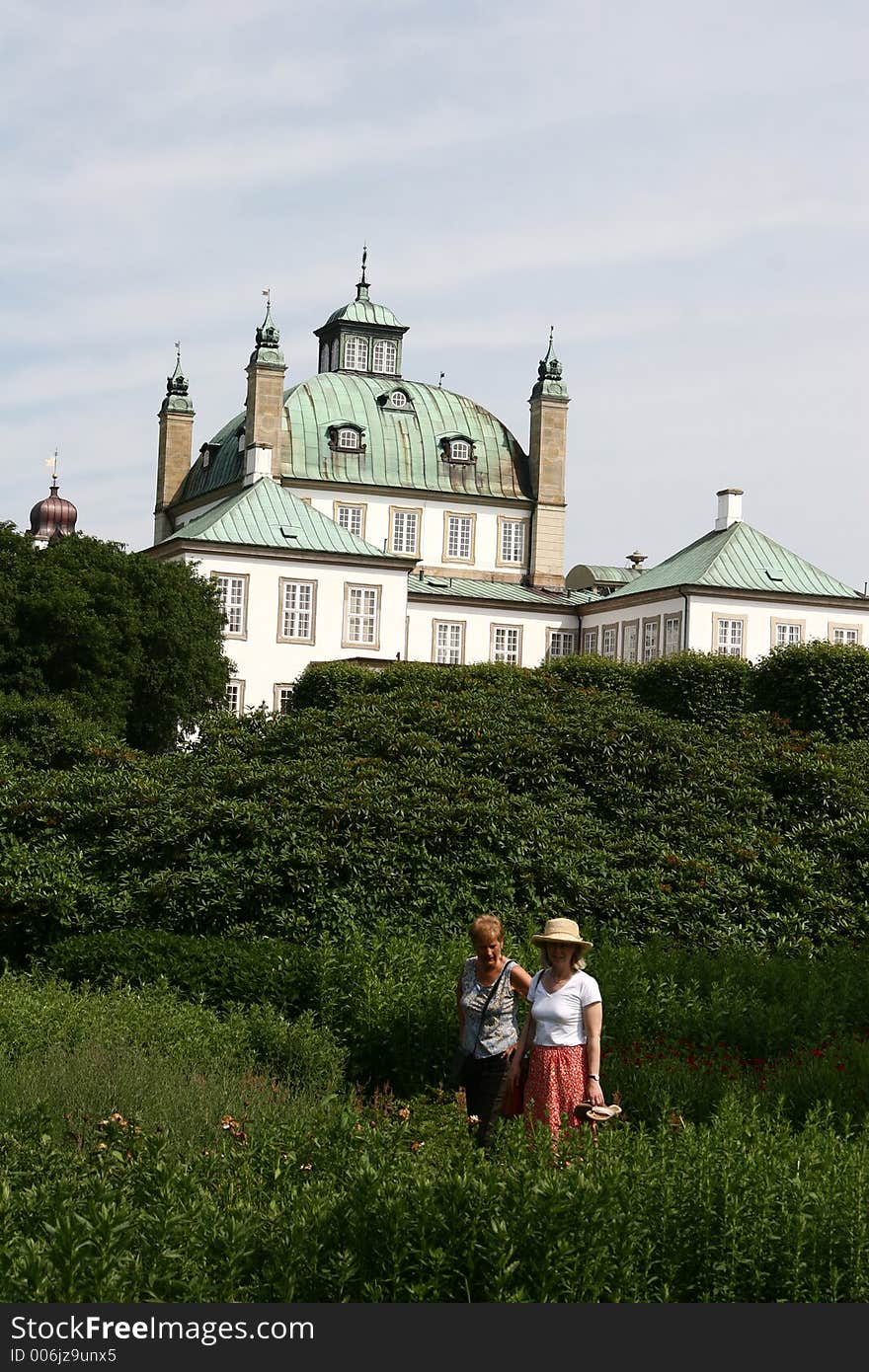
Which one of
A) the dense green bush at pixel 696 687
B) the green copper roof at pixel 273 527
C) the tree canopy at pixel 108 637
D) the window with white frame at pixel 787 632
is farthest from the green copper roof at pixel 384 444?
the dense green bush at pixel 696 687

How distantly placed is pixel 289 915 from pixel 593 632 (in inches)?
2166

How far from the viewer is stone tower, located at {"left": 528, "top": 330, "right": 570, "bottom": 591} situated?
73.1 meters

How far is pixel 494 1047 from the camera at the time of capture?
9430 millimetres

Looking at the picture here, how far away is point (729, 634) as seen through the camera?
6234 centimetres

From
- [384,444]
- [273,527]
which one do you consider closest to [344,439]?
[384,444]

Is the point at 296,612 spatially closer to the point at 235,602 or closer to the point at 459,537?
the point at 235,602

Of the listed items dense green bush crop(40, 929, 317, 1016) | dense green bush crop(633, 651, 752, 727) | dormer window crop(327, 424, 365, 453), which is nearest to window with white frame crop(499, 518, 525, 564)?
dormer window crop(327, 424, 365, 453)

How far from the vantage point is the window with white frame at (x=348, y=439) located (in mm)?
71312

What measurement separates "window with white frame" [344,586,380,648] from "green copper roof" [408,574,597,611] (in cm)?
572

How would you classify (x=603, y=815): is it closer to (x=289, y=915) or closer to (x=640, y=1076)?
(x=289, y=915)

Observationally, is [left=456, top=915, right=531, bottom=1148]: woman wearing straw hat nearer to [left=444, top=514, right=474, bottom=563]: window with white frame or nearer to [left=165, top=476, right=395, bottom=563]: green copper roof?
[left=165, top=476, right=395, bottom=563]: green copper roof

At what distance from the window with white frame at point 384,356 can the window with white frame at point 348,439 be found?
6.49 metres

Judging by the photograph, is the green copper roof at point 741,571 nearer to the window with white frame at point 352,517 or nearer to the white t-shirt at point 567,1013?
the window with white frame at point 352,517

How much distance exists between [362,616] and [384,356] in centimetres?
1979
